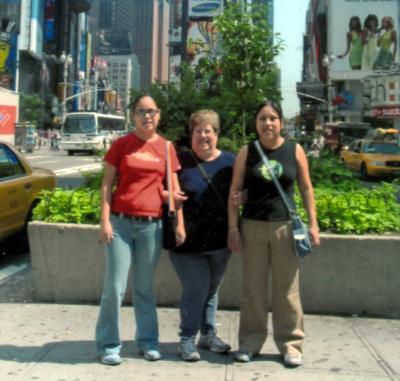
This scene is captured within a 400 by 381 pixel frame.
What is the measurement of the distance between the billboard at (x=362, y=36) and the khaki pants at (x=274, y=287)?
8363 cm

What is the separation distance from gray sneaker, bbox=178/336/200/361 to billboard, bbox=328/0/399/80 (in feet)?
275

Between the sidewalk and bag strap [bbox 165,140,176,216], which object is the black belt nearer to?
bag strap [bbox 165,140,176,216]

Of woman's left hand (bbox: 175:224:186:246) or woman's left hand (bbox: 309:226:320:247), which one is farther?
woman's left hand (bbox: 309:226:320:247)

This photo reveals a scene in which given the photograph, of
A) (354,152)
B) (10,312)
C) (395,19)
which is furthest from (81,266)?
(395,19)

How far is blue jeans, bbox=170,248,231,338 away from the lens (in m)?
4.15

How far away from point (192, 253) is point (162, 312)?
1582mm

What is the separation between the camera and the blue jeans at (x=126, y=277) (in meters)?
4.03

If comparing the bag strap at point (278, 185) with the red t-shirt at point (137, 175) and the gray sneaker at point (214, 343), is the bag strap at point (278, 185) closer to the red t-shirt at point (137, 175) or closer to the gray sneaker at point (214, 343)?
the red t-shirt at point (137, 175)

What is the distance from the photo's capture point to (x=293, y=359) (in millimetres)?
4137

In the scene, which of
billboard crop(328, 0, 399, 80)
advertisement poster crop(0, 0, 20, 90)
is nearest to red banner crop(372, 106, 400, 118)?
billboard crop(328, 0, 399, 80)

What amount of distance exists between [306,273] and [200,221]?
1749mm

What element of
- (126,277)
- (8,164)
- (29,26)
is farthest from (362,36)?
(126,277)

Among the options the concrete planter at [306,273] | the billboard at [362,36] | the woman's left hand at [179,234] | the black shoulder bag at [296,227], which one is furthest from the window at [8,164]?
the billboard at [362,36]

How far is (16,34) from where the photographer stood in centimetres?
8162
